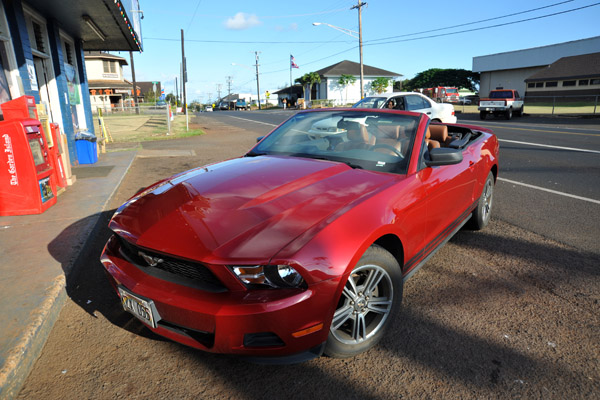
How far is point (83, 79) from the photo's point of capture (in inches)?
526

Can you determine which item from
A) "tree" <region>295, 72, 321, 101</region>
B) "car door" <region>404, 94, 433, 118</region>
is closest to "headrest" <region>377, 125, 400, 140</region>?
"car door" <region>404, 94, 433, 118</region>

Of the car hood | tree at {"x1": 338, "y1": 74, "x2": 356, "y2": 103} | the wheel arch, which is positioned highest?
tree at {"x1": 338, "y1": 74, "x2": 356, "y2": 103}

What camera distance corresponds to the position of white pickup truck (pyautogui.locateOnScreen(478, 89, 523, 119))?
2445cm

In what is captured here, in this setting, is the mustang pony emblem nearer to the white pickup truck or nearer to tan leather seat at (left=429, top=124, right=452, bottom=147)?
tan leather seat at (left=429, top=124, right=452, bottom=147)

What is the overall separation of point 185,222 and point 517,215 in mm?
4488

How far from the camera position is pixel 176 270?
218 cm

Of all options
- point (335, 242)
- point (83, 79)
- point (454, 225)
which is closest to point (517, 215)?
point (454, 225)

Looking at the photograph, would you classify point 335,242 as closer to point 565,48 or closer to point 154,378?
point 154,378

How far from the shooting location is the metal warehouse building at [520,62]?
49.4 meters

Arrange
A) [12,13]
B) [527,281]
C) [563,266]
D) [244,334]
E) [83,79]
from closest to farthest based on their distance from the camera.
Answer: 1. [244,334]
2. [527,281]
3. [563,266]
4. [12,13]
5. [83,79]

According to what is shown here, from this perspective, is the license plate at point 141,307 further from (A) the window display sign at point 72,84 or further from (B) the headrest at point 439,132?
(A) the window display sign at point 72,84

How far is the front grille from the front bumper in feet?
0.12

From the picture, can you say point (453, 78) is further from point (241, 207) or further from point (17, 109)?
point (241, 207)

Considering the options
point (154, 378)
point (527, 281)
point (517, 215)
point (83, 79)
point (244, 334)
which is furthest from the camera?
point (83, 79)
